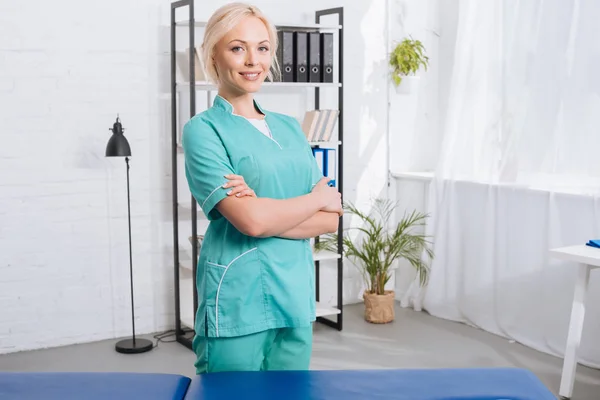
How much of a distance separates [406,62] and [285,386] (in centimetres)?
343

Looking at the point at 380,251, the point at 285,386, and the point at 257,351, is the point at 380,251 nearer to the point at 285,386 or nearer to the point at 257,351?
the point at 257,351

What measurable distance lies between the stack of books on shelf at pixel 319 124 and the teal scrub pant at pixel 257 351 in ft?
8.00

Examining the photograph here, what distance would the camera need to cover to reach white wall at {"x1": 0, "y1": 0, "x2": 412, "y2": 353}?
12.7 ft

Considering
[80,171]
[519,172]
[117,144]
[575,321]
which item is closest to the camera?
[575,321]

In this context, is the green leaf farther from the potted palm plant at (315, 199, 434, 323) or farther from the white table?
the white table

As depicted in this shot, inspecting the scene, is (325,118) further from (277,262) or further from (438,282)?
(277,262)

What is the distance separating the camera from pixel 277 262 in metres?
1.89

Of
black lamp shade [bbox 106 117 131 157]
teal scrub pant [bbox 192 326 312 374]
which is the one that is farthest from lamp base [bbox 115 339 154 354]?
teal scrub pant [bbox 192 326 312 374]

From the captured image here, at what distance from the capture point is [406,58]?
15.7 ft

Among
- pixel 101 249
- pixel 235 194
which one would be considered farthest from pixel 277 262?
pixel 101 249

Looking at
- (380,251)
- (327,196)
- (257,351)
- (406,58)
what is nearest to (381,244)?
(380,251)

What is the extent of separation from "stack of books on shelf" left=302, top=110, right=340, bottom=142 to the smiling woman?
2330 mm

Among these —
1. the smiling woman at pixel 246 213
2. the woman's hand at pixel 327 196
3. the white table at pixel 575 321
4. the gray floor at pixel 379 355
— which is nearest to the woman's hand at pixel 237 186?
the smiling woman at pixel 246 213

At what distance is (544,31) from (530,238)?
1049 mm
